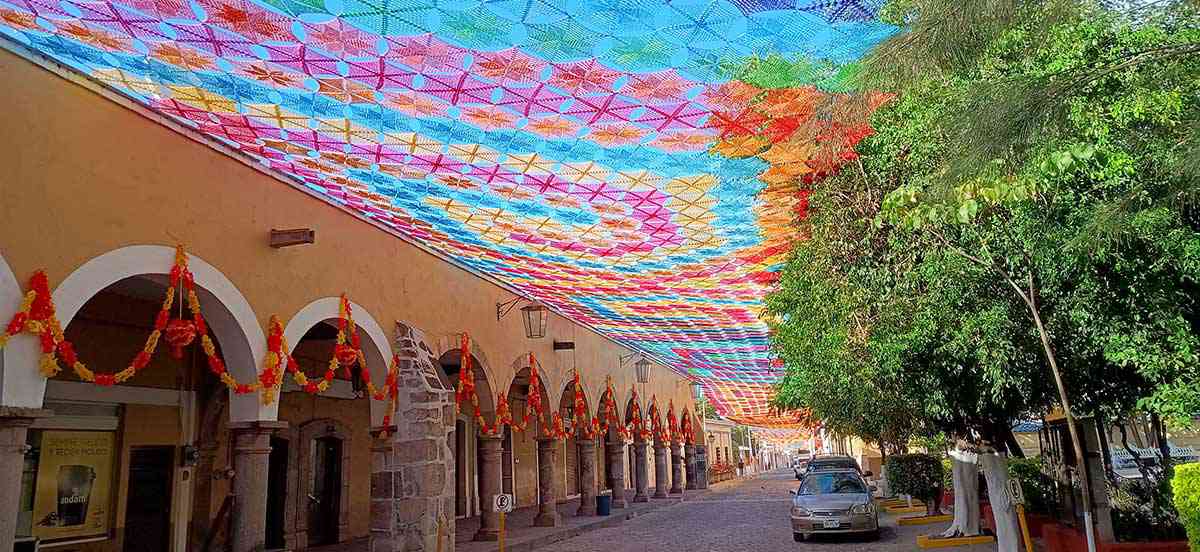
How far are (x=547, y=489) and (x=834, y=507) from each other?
618 centimetres

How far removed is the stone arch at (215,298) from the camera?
684cm

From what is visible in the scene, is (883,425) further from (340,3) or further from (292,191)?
(340,3)

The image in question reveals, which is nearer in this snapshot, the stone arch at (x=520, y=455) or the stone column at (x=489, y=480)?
the stone column at (x=489, y=480)

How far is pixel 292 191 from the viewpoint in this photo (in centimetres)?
973

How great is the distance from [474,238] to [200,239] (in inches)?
181

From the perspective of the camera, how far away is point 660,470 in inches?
1105

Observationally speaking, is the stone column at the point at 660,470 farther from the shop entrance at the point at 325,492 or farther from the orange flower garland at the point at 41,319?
the orange flower garland at the point at 41,319

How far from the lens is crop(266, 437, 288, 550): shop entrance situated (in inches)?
554

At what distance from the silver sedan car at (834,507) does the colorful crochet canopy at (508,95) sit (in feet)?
16.7

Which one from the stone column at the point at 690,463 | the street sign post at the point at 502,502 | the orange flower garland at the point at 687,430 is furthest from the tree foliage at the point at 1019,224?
the stone column at the point at 690,463

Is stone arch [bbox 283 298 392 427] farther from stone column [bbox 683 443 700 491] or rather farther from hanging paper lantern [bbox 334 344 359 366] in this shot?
stone column [bbox 683 443 700 491]

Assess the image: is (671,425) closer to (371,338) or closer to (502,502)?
(371,338)

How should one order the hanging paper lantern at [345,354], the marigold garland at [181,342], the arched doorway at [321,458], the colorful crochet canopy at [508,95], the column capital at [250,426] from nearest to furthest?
1. the colorful crochet canopy at [508,95]
2. the marigold garland at [181,342]
3. the column capital at [250,426]
4. the hanging paper lantern at [345,354]
5. the arched doorway at [321,458]

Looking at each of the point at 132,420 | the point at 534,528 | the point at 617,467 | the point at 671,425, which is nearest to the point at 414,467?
the point at 132,420
